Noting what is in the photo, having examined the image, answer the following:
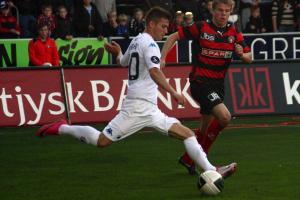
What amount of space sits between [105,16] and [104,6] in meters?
0.27

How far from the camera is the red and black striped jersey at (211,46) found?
510 inches

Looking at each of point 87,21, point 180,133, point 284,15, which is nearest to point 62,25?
point 87,21

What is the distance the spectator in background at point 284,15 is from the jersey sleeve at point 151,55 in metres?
16.7

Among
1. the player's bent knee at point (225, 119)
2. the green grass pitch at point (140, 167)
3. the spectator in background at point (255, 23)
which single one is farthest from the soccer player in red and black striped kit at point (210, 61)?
the spectator in background at point (255, 23)

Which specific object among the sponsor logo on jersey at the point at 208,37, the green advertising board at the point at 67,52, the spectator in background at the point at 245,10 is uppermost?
the sponsor logo on jersey at the point at 208,37

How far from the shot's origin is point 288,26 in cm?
2792

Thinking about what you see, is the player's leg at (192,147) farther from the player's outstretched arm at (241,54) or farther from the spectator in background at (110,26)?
the spectator in background at (110,26)

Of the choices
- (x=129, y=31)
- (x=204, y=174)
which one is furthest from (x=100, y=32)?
(x=204, y=174)

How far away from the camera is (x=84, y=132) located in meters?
11.9

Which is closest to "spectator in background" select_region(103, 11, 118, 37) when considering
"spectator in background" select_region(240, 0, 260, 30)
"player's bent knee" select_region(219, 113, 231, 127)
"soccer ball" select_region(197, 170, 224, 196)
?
"spectator in background" select_region(240, 0, 260, 30)

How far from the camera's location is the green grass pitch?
1123 cm

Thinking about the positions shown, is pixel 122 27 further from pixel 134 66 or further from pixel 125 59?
pixel 134 66

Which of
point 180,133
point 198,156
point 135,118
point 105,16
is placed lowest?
point 105,16

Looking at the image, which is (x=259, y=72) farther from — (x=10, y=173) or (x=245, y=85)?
(x=10, y=173)
